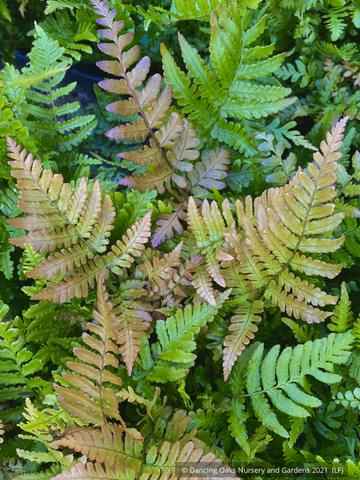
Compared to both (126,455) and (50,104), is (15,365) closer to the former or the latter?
(126,455)

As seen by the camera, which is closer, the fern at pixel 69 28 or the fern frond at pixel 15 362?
the fern frond at pixel 15 362

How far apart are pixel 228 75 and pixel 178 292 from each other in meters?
0.61

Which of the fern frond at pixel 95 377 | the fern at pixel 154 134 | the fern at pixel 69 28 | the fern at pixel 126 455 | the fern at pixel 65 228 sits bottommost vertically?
the fern at pixel 126 455

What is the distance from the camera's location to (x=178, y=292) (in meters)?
0.89

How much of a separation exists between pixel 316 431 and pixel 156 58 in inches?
60.0

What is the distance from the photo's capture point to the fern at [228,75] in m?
0.94

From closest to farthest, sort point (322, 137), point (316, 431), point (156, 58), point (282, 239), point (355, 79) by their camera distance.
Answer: point (282, 239)
point (316, 431)
point (322, 137)
point (355, 79)
point (156, 58)

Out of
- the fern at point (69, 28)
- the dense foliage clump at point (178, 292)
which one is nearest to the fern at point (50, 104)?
the dense foliage clump at point (178, 292)

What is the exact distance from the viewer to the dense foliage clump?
0.76 m

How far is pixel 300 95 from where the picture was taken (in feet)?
5.15

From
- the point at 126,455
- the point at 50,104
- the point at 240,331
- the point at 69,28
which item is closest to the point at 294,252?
the point at 240,331

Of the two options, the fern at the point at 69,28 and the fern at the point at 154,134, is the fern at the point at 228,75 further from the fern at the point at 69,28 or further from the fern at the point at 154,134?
the fern at the point at 69,28

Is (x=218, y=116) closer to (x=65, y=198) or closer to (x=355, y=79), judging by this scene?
(x=65, y=198)

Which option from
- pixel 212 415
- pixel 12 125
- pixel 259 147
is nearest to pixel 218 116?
pixel 259 147
